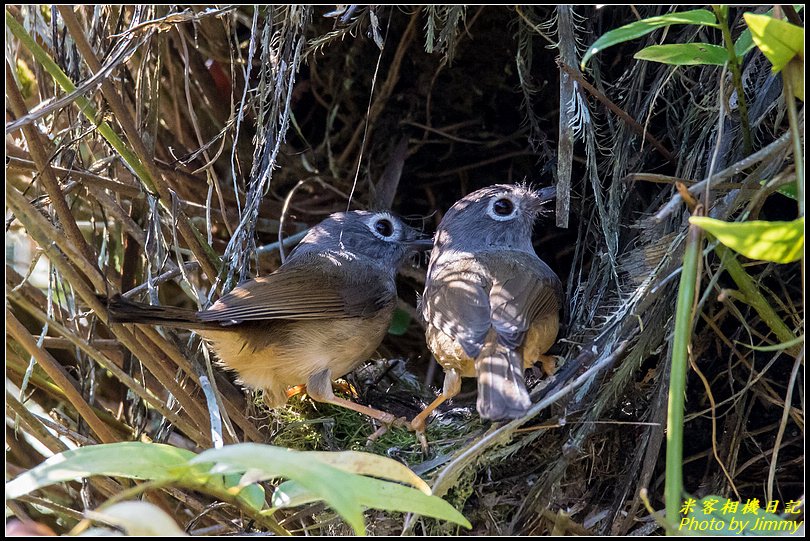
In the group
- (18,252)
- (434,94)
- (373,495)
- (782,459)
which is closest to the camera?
(373,495)

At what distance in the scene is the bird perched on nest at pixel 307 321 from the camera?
11.6 ft

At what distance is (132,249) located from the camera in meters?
4.12

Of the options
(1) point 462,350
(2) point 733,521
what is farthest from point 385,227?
(2) point 733,521

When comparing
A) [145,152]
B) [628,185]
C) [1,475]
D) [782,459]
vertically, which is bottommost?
[782,459]

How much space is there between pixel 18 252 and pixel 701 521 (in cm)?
368

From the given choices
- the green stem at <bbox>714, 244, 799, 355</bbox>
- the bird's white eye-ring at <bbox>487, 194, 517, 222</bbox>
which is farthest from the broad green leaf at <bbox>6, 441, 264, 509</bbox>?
the bird's white eye-ring at <bbox>487, 194, 517, 222</bbox>

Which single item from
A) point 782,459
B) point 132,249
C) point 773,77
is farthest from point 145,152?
point 782,459

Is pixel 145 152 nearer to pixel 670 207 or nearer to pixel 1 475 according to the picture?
pixel 1 475

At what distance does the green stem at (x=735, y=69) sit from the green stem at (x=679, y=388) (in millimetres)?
683

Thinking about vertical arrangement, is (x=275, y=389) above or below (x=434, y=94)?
below

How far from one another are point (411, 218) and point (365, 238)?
0.53 metres

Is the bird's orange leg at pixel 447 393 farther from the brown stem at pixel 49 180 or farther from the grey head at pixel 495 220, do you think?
the brown stem at pixel 49 180

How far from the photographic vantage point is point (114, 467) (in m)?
1.90

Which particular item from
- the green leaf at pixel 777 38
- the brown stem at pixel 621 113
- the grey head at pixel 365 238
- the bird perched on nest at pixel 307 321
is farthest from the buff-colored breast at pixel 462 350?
the green leaf at pixel 777 38
